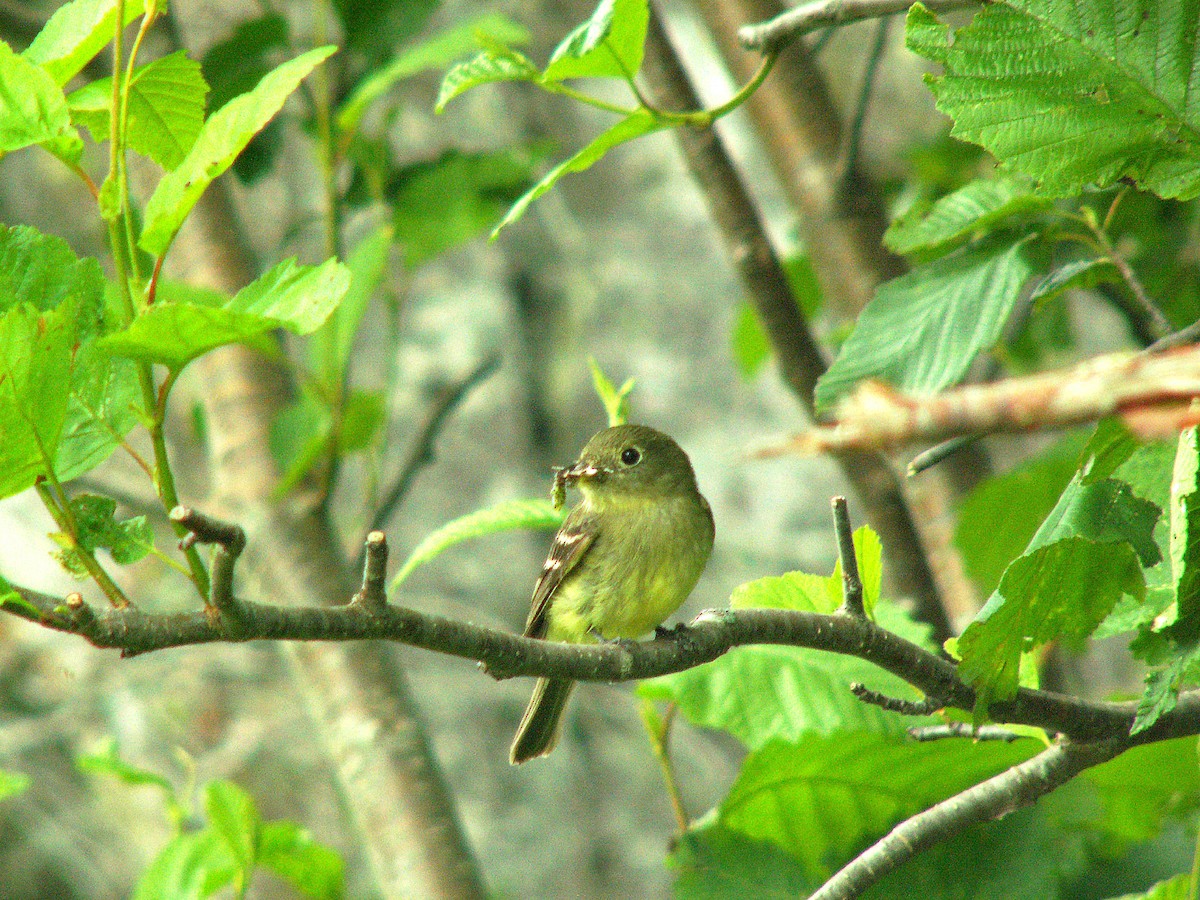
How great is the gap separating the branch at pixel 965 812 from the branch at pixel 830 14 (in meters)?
0.99

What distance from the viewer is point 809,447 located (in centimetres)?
69

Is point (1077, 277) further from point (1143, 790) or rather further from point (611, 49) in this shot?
point (1143, 790)

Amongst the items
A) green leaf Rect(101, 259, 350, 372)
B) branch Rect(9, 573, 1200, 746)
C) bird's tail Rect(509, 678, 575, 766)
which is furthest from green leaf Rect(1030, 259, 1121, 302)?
bird's tail Rect(509, 678, 575, 766)

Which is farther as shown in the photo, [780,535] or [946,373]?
[780,535]

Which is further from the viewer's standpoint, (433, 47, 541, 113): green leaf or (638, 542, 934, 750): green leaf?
(638, 542, 934, 750): green leaf

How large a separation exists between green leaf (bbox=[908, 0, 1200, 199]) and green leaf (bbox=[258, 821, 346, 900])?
7.36 ft

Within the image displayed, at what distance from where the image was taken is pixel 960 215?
1.89m

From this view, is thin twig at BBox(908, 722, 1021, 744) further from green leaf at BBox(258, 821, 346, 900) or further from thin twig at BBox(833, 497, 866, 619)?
green leaf at BBox(258, 821, 346, 900)

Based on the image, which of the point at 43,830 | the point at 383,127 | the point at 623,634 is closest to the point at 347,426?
the point at 383,127

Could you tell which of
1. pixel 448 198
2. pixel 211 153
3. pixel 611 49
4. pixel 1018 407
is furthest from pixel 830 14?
pixel 448 198

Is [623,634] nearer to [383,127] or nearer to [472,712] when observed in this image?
[383,127]

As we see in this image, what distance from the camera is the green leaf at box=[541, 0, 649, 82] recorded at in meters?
1.49

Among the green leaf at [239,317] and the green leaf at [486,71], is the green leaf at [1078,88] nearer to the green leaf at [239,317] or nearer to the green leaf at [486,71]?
the green leaf at [486,71]

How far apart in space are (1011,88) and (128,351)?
104 cm
